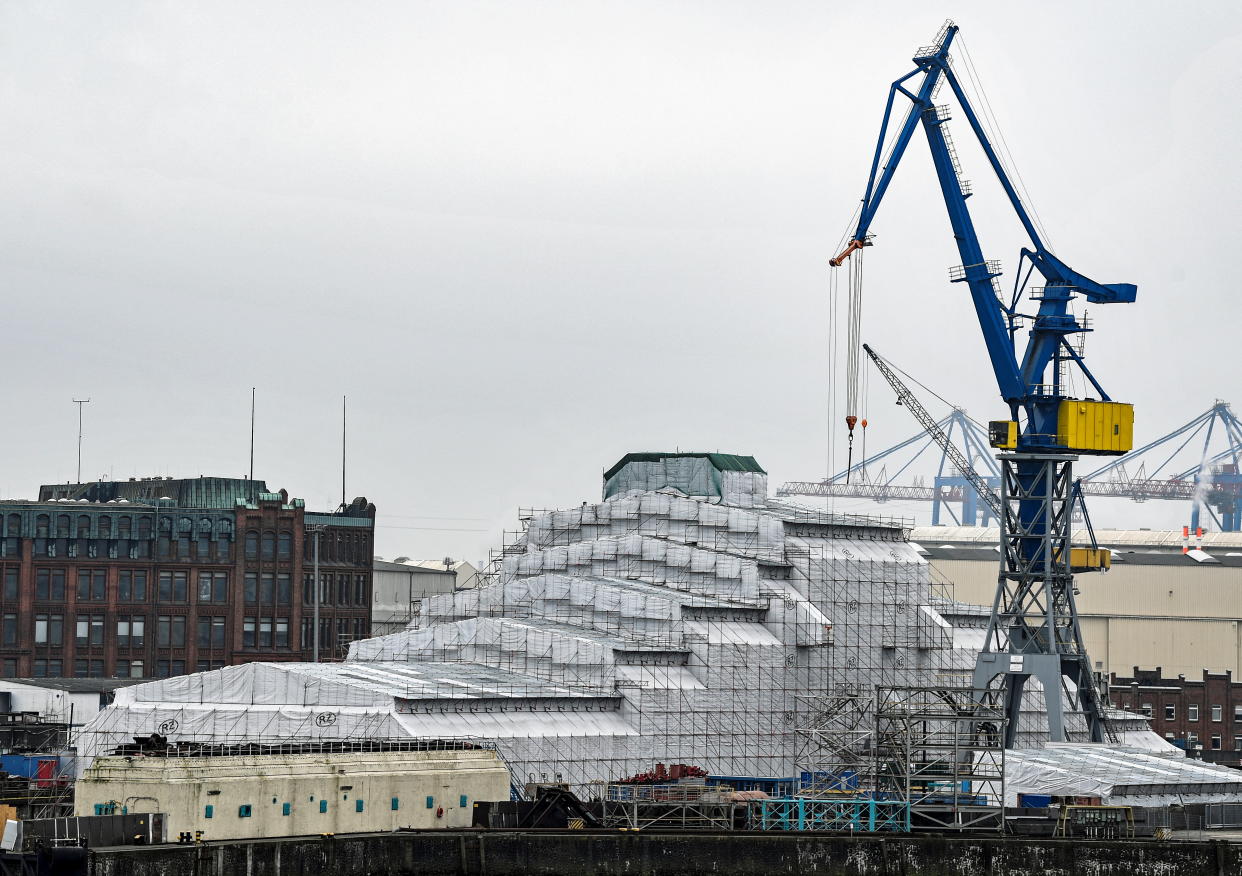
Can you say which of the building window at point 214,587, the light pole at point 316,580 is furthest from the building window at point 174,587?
the light pole at point 316,580

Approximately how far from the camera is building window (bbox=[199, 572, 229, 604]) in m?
174

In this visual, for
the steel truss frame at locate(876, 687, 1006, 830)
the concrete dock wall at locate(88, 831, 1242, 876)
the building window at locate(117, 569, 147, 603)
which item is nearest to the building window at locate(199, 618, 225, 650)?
the building window at locate(117, 569, 147, 603)

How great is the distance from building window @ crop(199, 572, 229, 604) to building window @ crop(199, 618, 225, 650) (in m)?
1.47

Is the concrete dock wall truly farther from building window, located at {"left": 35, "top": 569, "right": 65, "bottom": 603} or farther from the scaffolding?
building window, located at {"left": 35, "top": 569, "right": 65, "bottom": 603}

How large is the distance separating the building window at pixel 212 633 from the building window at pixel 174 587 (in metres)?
2.20

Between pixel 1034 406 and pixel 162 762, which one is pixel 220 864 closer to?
pixel 162 762

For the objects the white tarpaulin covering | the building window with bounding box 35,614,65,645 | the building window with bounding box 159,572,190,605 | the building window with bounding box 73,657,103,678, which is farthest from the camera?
the building window with bounding box 159,572,190,605

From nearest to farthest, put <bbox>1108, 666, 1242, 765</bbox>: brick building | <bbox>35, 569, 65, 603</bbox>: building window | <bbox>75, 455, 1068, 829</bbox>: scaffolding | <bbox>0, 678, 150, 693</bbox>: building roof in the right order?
<bbox>75, 455, 1068, 829</bbox>: scaffolding, <bbox>0, 678, 150, 693</bbox>: building roof, <bbox>35, 569, 65, 603</bbox>: building window, <bbox>1108, 666, 1242, 765</bbox>: brick building

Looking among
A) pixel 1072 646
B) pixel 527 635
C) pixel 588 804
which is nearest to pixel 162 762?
pixel 588 804

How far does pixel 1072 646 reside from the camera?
15025 centimetres

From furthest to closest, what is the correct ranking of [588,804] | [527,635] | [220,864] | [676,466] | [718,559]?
[676,466], [718,559], [527,635], [588,804], [220,864]

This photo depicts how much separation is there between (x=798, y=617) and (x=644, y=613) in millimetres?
9254

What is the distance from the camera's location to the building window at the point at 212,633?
173375 mm

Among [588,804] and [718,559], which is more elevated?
[718,559]
